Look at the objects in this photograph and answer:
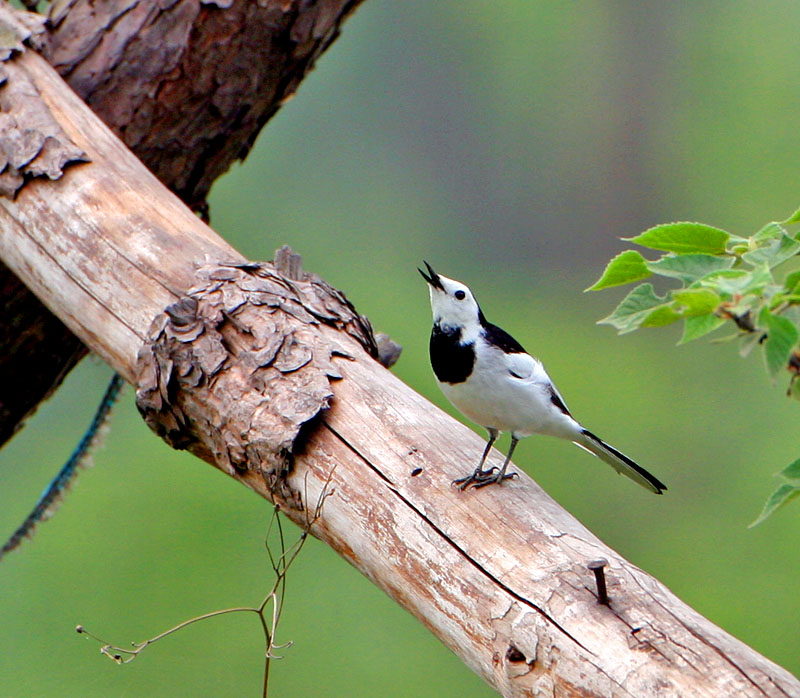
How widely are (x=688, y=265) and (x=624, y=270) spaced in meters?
0.05

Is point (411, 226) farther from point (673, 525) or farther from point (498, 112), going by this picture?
point (673, 525)

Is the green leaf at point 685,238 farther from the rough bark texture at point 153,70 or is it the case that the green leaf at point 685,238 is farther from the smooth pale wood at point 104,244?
the rough bark texture at point 153,70

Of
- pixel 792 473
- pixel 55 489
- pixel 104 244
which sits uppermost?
pixel 792 473

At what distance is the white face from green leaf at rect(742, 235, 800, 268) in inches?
34.3

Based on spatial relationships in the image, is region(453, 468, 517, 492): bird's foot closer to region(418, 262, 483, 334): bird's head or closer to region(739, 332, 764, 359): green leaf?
region(418, 262, 483, 334): bird's head

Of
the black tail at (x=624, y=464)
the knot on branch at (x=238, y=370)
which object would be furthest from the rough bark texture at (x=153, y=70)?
the black tail at (x=624, y=464)

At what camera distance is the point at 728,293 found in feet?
1.87

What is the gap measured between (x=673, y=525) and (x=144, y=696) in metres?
Result: 2.69

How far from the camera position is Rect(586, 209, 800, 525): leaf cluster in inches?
21.8

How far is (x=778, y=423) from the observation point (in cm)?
433

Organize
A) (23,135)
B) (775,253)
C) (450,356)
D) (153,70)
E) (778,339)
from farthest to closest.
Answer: (153,70)
(23,135)
(450,356)
(775,253)
(778,339)

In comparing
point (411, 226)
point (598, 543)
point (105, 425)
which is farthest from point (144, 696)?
point (598, 543)

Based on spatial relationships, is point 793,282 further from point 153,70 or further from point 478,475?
point 153,70

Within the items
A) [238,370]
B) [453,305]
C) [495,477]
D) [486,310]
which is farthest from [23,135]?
[486,310]
